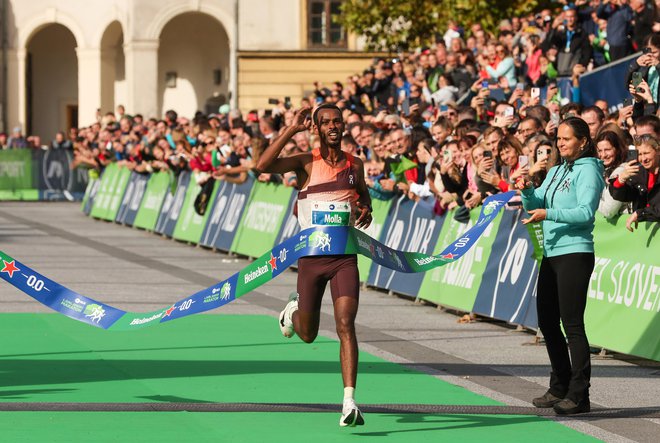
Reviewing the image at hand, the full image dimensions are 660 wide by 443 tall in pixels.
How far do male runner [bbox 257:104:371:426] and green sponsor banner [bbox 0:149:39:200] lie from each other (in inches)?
1406

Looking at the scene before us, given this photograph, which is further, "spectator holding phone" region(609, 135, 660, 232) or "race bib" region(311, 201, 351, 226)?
"spectator holding phone" region(609, 135, 660, 232)

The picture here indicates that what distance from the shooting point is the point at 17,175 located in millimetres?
44469

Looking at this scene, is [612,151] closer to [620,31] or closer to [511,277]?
[511,277]

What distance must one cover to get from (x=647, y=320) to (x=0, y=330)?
5786 millimetres

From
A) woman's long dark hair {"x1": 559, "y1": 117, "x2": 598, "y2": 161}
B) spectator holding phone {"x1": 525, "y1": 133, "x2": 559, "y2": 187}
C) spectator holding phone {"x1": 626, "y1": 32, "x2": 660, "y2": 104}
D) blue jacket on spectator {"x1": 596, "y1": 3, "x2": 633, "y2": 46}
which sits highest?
blue jacket on spectator {"x1": 596, "y1": 3, "x2": 633, "y2": 46}

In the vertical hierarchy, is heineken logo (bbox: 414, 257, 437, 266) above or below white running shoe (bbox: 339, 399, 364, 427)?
above

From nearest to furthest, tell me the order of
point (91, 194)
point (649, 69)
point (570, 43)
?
point (649, 69)
point (570, 43)
point (91, 194)

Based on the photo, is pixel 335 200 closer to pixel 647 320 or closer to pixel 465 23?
pixel 647 320

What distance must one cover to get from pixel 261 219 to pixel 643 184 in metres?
11.3

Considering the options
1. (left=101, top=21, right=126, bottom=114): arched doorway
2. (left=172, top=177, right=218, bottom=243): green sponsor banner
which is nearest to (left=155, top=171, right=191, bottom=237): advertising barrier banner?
(left=172, top=177, right=218, bottom=243): green sponsor banner

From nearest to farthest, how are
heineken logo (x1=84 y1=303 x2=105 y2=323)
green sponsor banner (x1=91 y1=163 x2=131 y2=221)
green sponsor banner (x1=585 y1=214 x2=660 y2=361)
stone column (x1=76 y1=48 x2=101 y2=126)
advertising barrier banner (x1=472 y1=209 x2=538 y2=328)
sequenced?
heineken logo (x1=84 y1=303 x2=105 y2=323) → green sponsor banner (x1=585 y1=214 x2=660 y2=361) → advertising barrier banner (x1=472 y1=209 x2=538 y2=328) → green sponsor banner (x1=91 y1=163 x2=131 y2=221) → stone column (x1=76 y1=48 x2=101 y2=126)

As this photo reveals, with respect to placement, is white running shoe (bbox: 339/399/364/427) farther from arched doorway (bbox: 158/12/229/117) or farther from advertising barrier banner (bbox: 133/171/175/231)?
arched doorway (bbox: 158/12/229/117)

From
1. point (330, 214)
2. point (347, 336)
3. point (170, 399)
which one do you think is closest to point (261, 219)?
point (170, 399)

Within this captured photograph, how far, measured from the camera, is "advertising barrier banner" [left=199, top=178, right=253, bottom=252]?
78.0 ft
